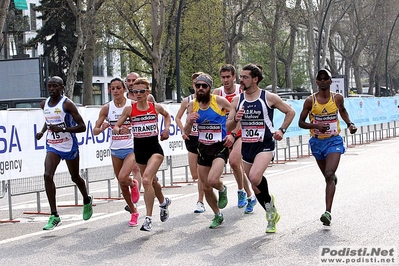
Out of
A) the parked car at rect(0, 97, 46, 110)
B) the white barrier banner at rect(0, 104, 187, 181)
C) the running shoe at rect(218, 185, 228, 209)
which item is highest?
the parked car at rect(0, 97, 46, 110)

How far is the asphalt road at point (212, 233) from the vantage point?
8695 mm

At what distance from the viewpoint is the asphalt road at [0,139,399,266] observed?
342 inches

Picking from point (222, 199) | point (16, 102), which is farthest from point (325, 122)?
point (16, 102)

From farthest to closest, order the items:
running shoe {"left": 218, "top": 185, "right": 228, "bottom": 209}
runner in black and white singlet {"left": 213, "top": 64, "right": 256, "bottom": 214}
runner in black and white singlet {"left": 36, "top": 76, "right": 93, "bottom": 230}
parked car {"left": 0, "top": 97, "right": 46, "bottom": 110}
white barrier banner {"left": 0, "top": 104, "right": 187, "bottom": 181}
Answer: parked car {"left": 0, "top": 97, "right": 46, "bottom": 110} < white barrier banner {"left": 0, "top": 104, "right": 187, "bottom": 181} < runner in black and white singlet {"left": 213, "top": 64, "right": 256, "bottom": 214} < running shoe {"left": 218, "top": 185, "right": 228, "bottom": 209} < runner in black and white singlet {"left": 36, "top": 76, "right": 93, "bottom": 230}

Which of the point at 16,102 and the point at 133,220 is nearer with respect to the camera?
the point at 133,220

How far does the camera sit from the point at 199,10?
177 feet

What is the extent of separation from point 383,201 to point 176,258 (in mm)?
4819

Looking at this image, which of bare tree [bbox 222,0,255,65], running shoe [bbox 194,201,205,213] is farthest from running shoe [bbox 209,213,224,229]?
bare tree [bbox 222,0,255,65]

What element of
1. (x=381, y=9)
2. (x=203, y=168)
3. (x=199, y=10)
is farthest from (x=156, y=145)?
(x=381, y=9)

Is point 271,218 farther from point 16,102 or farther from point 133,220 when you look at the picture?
point 16,102

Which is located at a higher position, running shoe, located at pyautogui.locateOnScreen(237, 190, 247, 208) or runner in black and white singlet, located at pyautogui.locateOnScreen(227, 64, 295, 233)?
runner in black and white singlet, located at pyautogui.locateOnScreen(227, 64, 295, 233)

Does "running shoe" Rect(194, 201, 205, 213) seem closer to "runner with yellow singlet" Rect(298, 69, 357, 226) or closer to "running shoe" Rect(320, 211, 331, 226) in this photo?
"runner with yellow singlet" Rect(298, 69, 357, 226)

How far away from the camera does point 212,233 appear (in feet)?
33.7

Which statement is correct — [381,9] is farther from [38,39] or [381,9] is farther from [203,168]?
[203,168]
